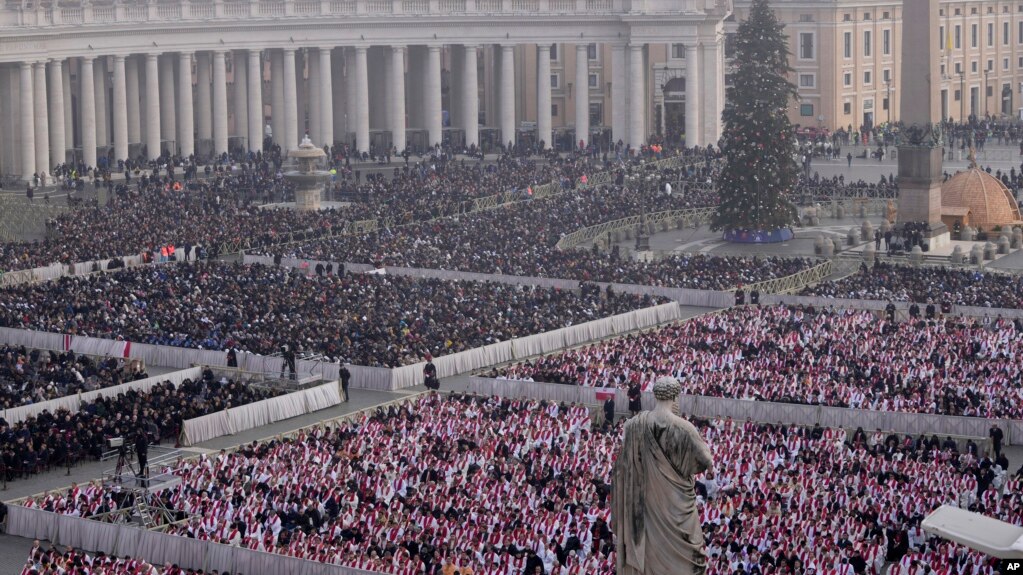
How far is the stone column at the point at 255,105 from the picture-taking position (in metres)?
99.1

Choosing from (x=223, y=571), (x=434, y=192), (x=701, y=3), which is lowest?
(x=223, y=571)

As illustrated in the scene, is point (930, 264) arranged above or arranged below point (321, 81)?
below

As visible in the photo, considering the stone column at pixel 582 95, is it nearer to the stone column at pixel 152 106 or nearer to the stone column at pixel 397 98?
the stone column at pixel 397 98

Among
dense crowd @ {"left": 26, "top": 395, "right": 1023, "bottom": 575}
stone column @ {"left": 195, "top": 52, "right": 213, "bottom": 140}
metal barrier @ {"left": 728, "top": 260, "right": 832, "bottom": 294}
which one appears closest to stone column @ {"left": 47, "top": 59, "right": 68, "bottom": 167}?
stone column @ {"left": 195, "top": 52, "right": 213, "bottom": 140}

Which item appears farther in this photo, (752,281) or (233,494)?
(752,281)

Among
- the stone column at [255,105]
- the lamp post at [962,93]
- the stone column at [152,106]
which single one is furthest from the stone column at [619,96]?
the lamp post at [962,93]

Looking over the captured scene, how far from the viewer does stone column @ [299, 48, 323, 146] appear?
100 meters

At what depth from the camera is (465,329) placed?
5228 cm

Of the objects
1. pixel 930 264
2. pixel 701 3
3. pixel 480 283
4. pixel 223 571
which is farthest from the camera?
pixel 701 3

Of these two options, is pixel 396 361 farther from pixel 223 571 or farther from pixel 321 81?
pixel 321 81

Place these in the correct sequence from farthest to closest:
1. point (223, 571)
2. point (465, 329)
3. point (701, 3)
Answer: point (701, 3)
point (465, 329)
point (223, 571)

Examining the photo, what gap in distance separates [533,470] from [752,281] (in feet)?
82.7

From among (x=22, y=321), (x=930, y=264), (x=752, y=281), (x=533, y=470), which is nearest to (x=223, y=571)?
(x=533, y=470)

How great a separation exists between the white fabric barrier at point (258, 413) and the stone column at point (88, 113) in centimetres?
4904
